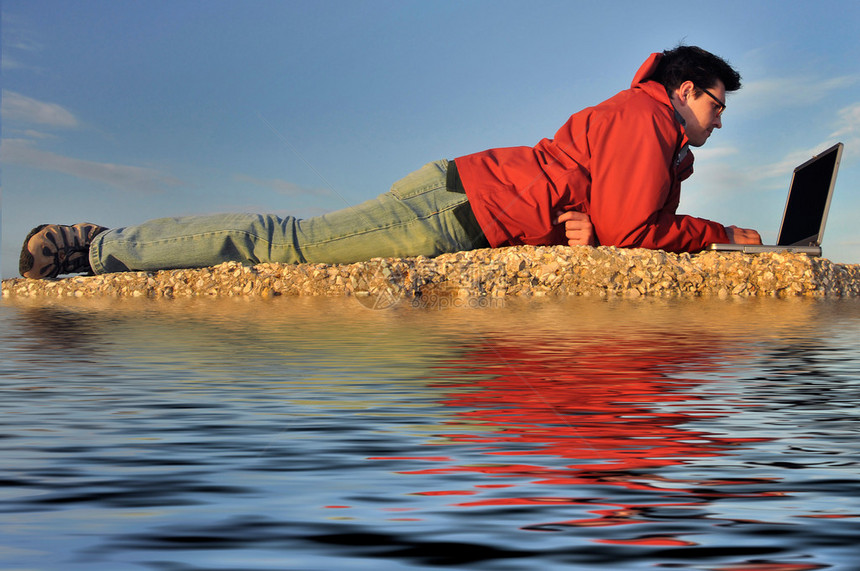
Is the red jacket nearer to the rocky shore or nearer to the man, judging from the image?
the man

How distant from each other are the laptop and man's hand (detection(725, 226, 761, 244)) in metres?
0.05

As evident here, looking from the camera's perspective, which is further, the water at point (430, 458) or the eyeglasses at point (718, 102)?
the eyeglasses at point (718, 102)

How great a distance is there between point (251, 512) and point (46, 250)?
3.45 m

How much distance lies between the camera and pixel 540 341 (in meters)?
1.36

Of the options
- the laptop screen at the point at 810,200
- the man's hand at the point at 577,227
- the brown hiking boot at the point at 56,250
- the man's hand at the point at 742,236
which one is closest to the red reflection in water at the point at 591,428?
the man's hand at the point at 577,227

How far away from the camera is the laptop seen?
3213mm

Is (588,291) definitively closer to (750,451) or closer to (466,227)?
(466,227)

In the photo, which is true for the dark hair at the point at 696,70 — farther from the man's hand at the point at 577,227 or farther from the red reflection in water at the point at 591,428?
the red reflection in water at the point at 591,428

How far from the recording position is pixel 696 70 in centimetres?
300

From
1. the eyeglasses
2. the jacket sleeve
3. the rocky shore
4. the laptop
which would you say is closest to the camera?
the jacket sleeve

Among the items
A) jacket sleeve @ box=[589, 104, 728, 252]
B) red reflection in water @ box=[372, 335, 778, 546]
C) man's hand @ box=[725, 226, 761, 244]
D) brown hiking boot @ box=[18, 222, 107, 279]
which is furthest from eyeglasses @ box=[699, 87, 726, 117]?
brown hiking boot @ box=[18, 222, 107, 279]

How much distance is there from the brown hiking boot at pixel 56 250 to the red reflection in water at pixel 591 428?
2.89 meters

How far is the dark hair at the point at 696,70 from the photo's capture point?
2.99 m

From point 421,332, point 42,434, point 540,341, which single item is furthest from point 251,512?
point 421,332
